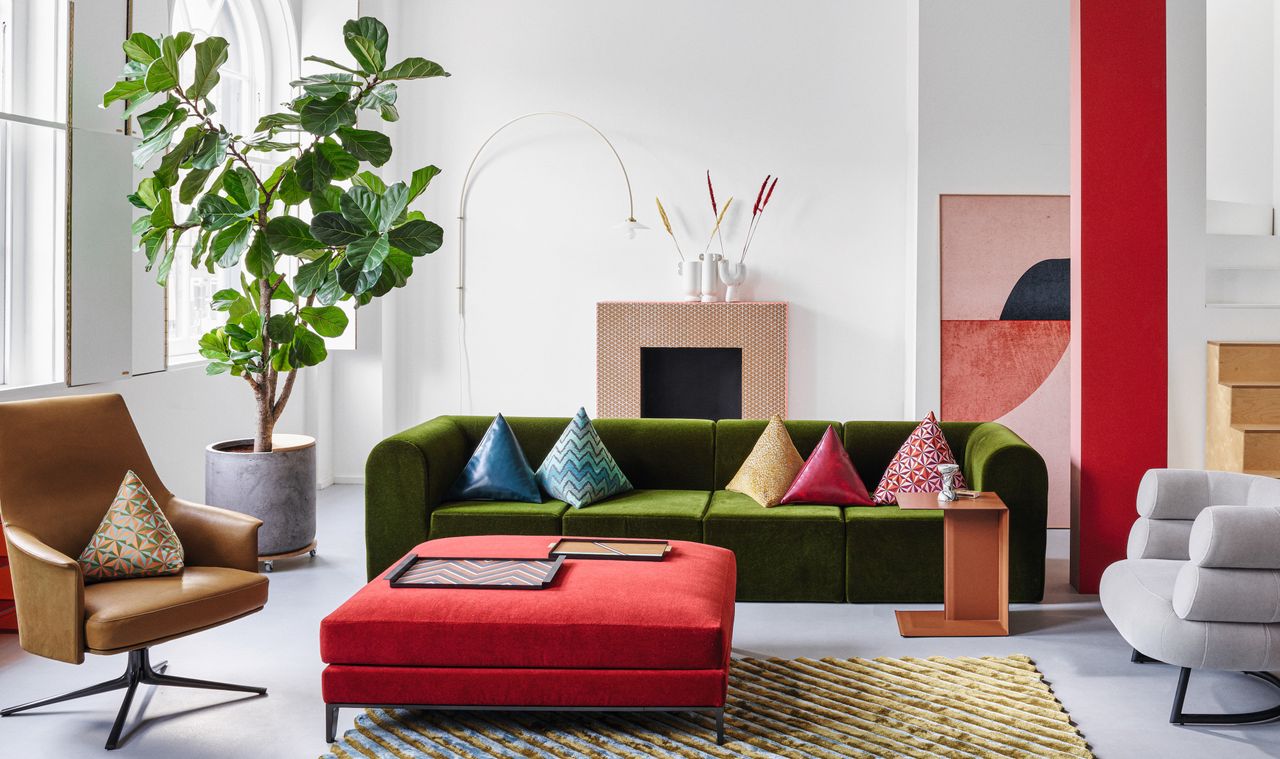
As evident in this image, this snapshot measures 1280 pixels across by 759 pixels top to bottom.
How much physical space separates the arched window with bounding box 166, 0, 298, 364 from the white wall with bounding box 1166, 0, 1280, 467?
16.1ft

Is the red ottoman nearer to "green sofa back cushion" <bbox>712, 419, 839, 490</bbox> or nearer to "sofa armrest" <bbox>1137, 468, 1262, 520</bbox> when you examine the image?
"sofa armrest" <bbox>1137, 468, 1262, 520</bbox>

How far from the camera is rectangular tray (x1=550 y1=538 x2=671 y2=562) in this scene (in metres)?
3.59

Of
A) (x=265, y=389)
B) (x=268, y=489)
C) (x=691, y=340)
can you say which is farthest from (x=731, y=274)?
(x=268, y=489)

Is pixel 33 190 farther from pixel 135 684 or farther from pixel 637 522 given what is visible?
pixel 637 522

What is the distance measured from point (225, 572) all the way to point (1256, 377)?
4.24 metres

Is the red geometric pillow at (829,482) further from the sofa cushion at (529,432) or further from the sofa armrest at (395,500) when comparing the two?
the sofa armrest at (395,500)

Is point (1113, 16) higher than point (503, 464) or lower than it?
higher

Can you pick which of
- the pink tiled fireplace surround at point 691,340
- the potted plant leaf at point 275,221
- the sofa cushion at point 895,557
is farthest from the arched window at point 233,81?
the sofa cushion at point 895,557

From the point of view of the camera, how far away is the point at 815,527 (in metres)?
4.43

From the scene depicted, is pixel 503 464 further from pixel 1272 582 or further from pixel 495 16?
pixel 495 16

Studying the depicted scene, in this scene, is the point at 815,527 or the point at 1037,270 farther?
the point at 1037,270

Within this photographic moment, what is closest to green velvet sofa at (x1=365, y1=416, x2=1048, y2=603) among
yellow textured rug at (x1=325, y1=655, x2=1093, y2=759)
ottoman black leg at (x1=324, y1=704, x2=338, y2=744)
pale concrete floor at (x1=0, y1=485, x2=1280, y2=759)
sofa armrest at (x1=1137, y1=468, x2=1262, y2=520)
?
pale concrete floor at (x1=0, y1=485, x2=1280, y2=759)

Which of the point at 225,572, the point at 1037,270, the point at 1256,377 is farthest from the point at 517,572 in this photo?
the point at 1037,270

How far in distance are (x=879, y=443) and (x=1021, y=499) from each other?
0.75 meters
